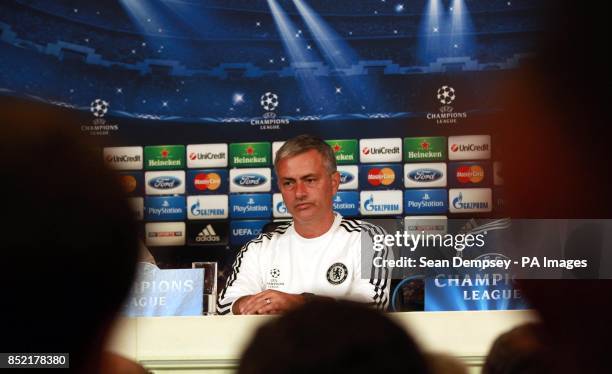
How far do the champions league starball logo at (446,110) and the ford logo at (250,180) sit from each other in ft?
3.00

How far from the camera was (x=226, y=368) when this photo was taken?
3896mm

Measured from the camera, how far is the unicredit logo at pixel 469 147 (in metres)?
4.04

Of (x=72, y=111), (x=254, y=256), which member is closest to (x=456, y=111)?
(x=254, y=256)

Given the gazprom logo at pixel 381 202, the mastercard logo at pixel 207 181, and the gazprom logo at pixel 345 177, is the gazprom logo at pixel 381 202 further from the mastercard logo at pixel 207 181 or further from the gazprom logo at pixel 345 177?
the mastercard logo at pixel 207 181

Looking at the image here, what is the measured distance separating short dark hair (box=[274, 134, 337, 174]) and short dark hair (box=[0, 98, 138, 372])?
340 cm

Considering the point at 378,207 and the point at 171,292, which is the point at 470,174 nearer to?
the point at 378,207

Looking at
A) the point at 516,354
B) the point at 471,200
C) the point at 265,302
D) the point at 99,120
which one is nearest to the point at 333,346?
the point at 516,354

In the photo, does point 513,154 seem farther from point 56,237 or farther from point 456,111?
point 456,111

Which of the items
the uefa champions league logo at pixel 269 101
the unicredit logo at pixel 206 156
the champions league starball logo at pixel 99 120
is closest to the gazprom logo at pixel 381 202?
the uefa champions league logo at pixel 269 101

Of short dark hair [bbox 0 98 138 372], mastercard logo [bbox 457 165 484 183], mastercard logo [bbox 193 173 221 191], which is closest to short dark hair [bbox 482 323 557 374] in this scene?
short dark hair [bbox 0 98 138 372]

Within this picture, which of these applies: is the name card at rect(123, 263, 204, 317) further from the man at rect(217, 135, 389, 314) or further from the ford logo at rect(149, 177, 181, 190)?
the ford logo at rect(149, 177, 181, 190)

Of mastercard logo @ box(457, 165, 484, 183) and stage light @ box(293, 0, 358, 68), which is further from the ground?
stage light @ box(293, 0, 358, 68)

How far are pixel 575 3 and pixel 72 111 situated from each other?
3867mm

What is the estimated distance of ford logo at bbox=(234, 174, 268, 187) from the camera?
161 inches
